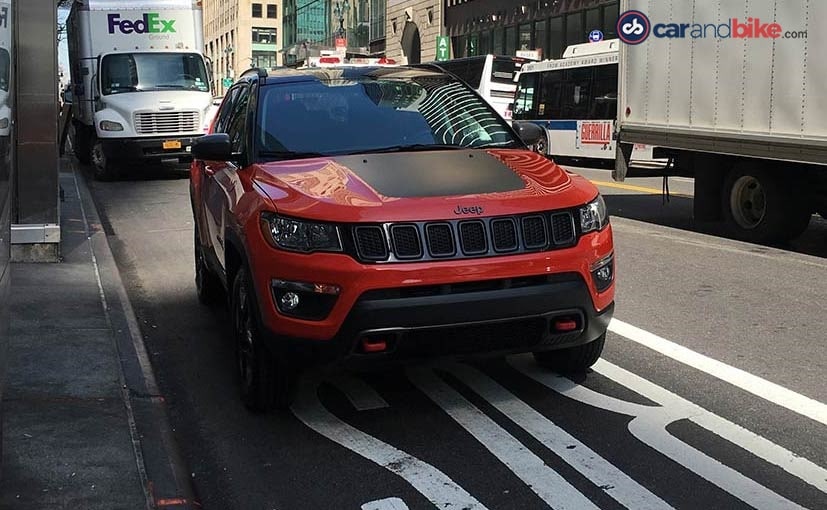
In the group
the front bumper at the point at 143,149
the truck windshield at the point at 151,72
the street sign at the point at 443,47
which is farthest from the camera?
the street sign at the point at 443,47

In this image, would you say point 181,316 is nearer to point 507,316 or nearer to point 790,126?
point 507,316

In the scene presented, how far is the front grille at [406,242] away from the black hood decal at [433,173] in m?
0.21

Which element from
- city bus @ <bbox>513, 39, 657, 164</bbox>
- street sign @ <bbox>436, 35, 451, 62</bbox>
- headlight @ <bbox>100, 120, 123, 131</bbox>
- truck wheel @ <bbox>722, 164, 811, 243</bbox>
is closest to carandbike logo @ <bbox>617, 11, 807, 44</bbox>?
truck wheel @ <bbox>722, 164, 811, 243</bbox>

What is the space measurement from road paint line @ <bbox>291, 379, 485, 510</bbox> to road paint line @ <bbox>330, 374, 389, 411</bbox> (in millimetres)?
156

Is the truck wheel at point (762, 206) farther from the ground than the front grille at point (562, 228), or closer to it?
closer to it

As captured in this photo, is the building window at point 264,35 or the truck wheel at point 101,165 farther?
the building window at point 264,35

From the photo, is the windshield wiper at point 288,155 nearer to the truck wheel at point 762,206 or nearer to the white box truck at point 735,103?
the white box truck at point 735,103

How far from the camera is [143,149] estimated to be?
1897cm

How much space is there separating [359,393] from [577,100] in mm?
20327

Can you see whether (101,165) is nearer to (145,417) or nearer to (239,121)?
(239,121)

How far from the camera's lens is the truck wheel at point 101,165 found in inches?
754

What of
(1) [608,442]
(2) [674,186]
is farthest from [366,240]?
(2) [674,186]

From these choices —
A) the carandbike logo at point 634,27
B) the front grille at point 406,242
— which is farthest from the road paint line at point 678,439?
the carandbike logo at point 634,27

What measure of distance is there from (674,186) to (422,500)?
14466 millimetres
